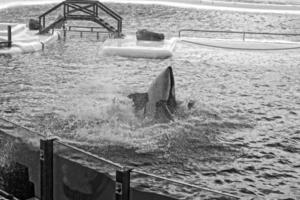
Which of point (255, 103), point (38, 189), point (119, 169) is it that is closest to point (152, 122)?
point (255, 103)

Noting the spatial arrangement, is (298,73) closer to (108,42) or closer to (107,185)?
(108,42)

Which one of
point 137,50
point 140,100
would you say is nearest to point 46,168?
point 140,100

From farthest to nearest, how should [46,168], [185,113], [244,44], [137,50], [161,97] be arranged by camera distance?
[244,44] → [137,50] → [185,113] → [161,97] → [46,168]

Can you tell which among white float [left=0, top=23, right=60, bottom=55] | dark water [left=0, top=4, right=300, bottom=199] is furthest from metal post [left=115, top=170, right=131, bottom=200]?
white float [left=0, top=23, right=60, bottom=55]

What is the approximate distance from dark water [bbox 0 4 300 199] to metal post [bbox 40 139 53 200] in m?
1.08

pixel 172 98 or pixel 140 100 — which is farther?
pixel 140 100

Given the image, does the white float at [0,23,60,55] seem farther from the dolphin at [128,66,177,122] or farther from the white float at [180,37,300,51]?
the dolphin at [128,66,177,122]

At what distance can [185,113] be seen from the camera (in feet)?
43.2

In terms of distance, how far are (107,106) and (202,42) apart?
15.6 m

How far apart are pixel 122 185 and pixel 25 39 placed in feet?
72.9

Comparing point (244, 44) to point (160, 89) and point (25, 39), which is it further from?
point (160, 89)

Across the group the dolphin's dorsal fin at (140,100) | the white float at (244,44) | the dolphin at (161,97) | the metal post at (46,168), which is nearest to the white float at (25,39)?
the white float at (244,44)

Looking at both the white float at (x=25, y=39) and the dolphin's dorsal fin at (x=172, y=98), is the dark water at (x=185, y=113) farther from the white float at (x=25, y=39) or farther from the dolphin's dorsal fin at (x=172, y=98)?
the white float at (x=25, y=39)

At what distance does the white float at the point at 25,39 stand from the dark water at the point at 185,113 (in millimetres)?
758
